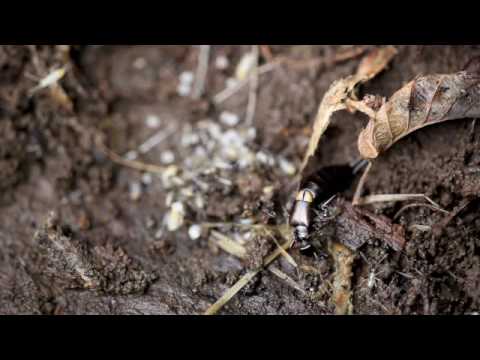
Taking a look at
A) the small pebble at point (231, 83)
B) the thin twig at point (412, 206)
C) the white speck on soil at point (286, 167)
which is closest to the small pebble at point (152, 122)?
the small pebble at point (231, 83)

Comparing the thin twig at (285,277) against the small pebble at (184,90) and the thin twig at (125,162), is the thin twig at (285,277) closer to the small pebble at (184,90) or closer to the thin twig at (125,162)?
the thin twig at (125,162)

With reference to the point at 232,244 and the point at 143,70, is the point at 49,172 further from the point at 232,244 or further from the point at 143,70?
the point at 232,244

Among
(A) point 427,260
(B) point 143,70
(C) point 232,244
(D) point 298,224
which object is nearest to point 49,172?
(B) point 143,70

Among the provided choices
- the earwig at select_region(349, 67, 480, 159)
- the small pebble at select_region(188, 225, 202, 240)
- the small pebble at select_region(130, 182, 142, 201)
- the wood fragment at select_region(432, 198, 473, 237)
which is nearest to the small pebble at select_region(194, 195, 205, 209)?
the small pebble at select_region(188, 225, 202, 240)

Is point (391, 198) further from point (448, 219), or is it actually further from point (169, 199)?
point (169, 199)

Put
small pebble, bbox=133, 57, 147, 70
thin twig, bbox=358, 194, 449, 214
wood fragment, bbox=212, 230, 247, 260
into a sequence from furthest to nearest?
small pebble, bbox=133, 57, 147, 70
wood fragment, bbox=212, 230, 247, 260
thin twig, bbox=358, 194, 449, 214

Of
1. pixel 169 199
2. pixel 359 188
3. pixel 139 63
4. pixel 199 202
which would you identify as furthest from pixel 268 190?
pixel 139 63

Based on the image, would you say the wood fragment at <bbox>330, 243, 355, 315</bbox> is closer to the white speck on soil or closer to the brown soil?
the brown soil
